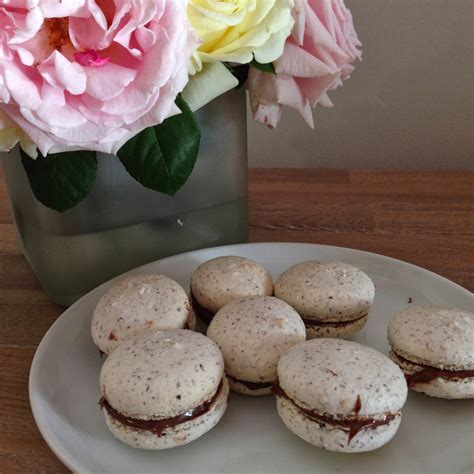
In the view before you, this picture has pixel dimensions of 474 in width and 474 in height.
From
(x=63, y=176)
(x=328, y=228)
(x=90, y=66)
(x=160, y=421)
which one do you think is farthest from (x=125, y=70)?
(x=328, y=228)

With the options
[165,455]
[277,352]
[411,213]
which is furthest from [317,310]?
[411,213]

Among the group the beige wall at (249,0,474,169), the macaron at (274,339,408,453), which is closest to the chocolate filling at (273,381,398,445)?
the macaron at (274,339,408,453)

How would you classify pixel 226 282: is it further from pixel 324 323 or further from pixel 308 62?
pixel 308 62

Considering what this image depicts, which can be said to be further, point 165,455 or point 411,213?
point 411,213

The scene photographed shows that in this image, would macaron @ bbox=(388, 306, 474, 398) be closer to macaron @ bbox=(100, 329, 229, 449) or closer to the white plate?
the white plate

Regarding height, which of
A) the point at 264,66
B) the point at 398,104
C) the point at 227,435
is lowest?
the point at 227,435

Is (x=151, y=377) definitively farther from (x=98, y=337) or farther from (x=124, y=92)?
(x=124, y=92)
